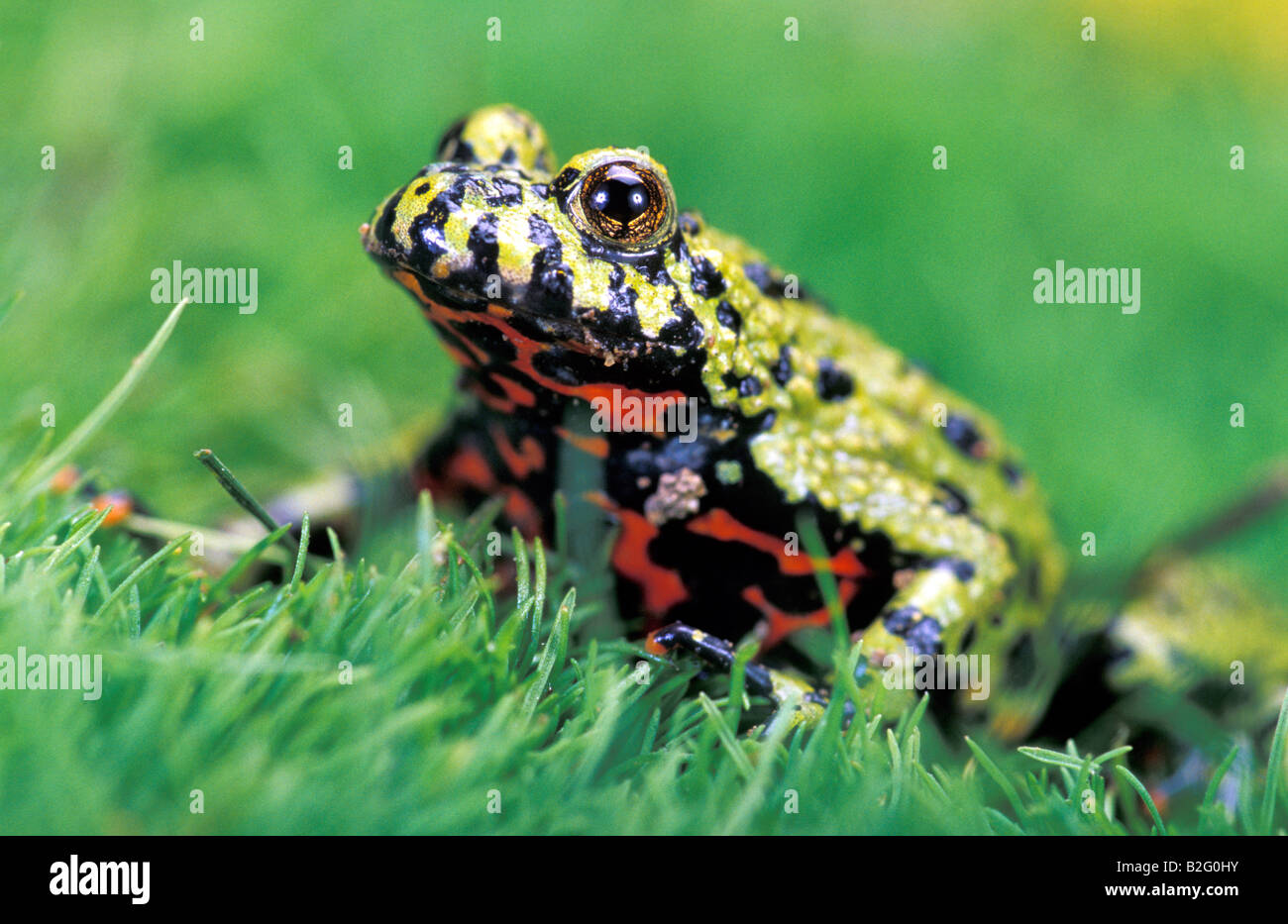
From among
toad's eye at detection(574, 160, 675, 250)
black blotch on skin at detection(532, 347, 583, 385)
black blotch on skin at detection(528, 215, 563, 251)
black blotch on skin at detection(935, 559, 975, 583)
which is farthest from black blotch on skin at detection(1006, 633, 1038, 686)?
black blotch on skin at detection(528, 215, 563, 251)

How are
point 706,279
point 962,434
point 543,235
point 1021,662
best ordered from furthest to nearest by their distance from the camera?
1. point 962,434
2. point 1021,662
3. point 706,279
4. point 543,235

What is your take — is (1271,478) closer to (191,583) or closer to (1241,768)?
(1241,768)

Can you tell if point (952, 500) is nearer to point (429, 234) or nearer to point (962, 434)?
point (962, 434)

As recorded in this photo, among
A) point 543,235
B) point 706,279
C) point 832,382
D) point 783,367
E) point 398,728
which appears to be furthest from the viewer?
point 832,382

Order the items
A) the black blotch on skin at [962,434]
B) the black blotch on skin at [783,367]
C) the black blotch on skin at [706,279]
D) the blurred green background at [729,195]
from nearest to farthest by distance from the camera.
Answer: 1. the black blotch on skin at [706,279]
2. the black blotch on skin at [783,367]
3. the black blotch on skin at [962,434]
4. the blurred green background at [729,195]

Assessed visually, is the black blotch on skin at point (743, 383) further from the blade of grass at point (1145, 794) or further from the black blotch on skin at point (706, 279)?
the blade of grass at point (1145, 794)

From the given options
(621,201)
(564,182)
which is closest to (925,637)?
(621,201)

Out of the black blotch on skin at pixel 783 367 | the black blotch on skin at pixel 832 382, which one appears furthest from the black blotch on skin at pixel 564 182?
the black blotch on skin at pixel 832 382

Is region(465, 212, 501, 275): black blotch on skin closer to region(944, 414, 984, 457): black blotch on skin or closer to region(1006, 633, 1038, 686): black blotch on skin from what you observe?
region(944, 414, 984, 457): black blotch on skin
